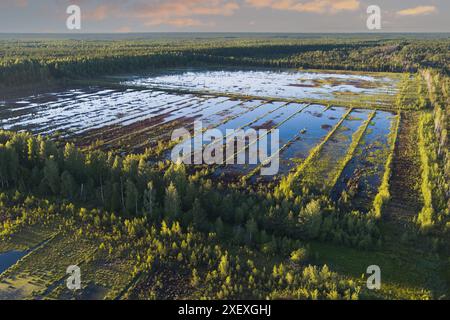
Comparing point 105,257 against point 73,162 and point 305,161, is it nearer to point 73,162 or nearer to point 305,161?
point 73,162

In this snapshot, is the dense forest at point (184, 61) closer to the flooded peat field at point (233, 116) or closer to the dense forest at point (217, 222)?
the flooded peat field at point (233, 116)

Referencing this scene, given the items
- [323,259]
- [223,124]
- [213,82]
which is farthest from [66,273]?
[213,82]

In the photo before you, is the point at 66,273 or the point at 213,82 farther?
the point at 213,82

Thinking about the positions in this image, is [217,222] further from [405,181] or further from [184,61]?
[184,61]

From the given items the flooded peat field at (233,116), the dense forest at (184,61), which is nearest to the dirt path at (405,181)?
the flooded peat field at (233,116)

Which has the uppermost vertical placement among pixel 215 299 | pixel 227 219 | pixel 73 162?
pixel 73 162

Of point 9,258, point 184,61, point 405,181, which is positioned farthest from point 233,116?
point 184,61
